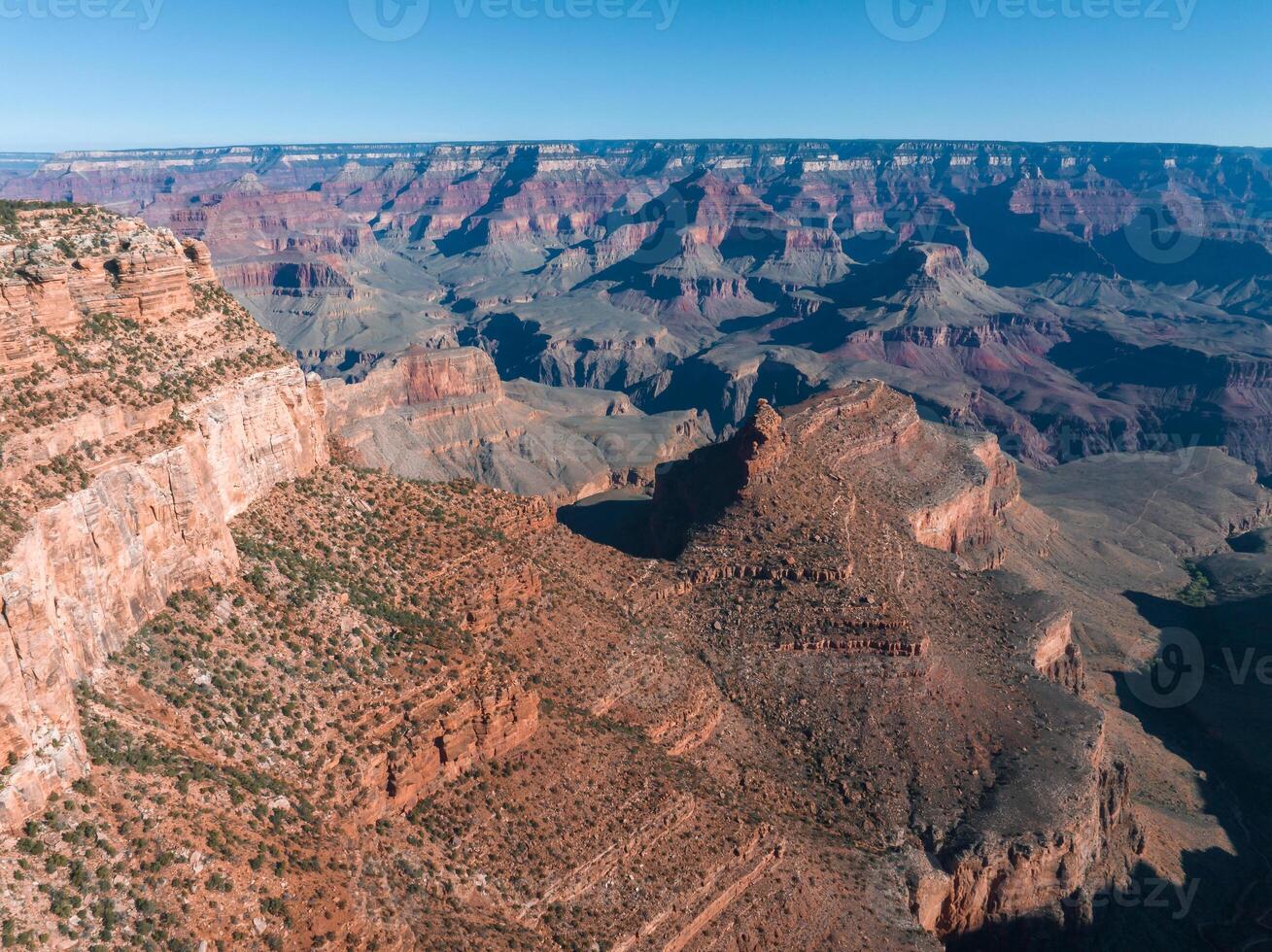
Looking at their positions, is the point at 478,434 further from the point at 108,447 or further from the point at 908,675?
the point at 108,447

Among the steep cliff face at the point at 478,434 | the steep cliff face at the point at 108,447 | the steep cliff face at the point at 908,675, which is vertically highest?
the steep cliff face at the point at 108,447

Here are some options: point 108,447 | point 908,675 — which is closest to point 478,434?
point 908,675

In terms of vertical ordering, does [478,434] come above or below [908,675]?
below

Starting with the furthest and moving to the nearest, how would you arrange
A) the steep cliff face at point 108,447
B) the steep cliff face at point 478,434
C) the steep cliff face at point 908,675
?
1. the steep cliff face at point 478,434
2. the steep cliff face at point 908,675
3. the steep cliff face at point 108,447

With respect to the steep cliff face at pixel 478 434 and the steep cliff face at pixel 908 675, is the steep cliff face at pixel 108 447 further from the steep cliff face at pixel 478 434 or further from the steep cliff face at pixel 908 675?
the steep cliff face at pixel 478 434

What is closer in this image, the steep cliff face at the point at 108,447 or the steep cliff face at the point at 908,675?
the steep cliff face at the point at 108,447

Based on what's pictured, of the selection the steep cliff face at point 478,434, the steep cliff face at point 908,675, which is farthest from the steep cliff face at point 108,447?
the steep cliff face at point 478,434

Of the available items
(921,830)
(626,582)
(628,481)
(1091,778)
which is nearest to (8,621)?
(626,582)

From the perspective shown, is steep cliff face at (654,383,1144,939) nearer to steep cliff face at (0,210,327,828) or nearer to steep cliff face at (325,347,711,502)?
steep cliff face at (0,210,327,828)
